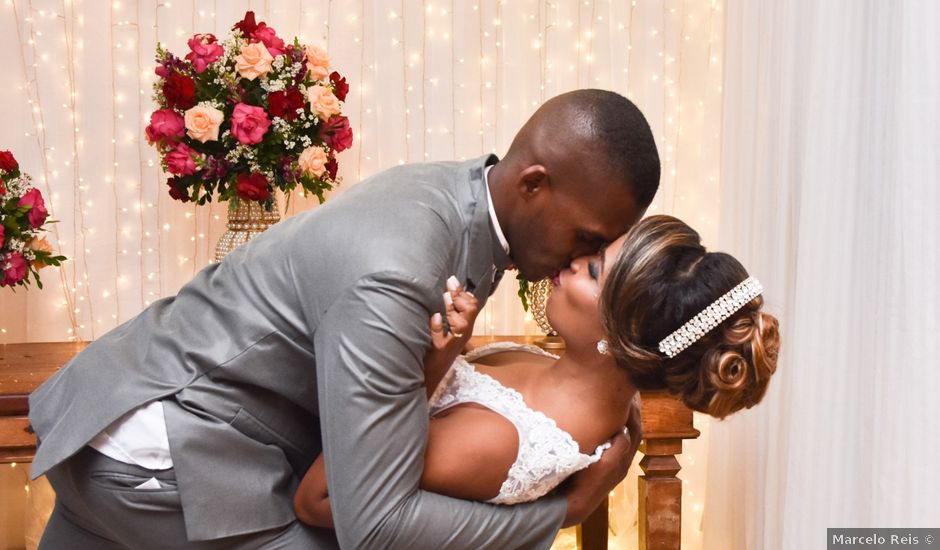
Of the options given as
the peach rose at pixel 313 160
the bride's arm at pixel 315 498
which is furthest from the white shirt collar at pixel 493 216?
the peach rose at pixel 313 160

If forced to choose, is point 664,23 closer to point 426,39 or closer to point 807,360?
point 426,39

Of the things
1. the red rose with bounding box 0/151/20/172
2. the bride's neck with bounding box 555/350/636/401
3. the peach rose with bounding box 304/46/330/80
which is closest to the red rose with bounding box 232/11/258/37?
the peach rose with bounding box 304/46/330/80

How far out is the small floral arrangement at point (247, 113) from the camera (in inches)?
97.5

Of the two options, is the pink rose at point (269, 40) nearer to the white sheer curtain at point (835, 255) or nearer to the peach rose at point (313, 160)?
the peach rose at point (313, 160)

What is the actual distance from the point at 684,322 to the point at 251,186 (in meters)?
1.45

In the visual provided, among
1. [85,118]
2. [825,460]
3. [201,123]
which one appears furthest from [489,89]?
[825,460]

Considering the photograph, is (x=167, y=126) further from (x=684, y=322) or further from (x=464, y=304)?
(x=684, y=322)

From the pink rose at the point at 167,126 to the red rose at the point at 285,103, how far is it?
272 mm

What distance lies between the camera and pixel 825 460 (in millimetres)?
2250

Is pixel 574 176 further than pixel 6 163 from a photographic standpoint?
No

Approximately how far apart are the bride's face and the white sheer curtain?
0.77 m

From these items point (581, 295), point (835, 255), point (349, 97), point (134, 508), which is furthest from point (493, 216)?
point (349, 97)

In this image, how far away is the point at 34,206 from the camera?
2439mm

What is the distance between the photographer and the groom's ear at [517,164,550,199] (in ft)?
4.80
